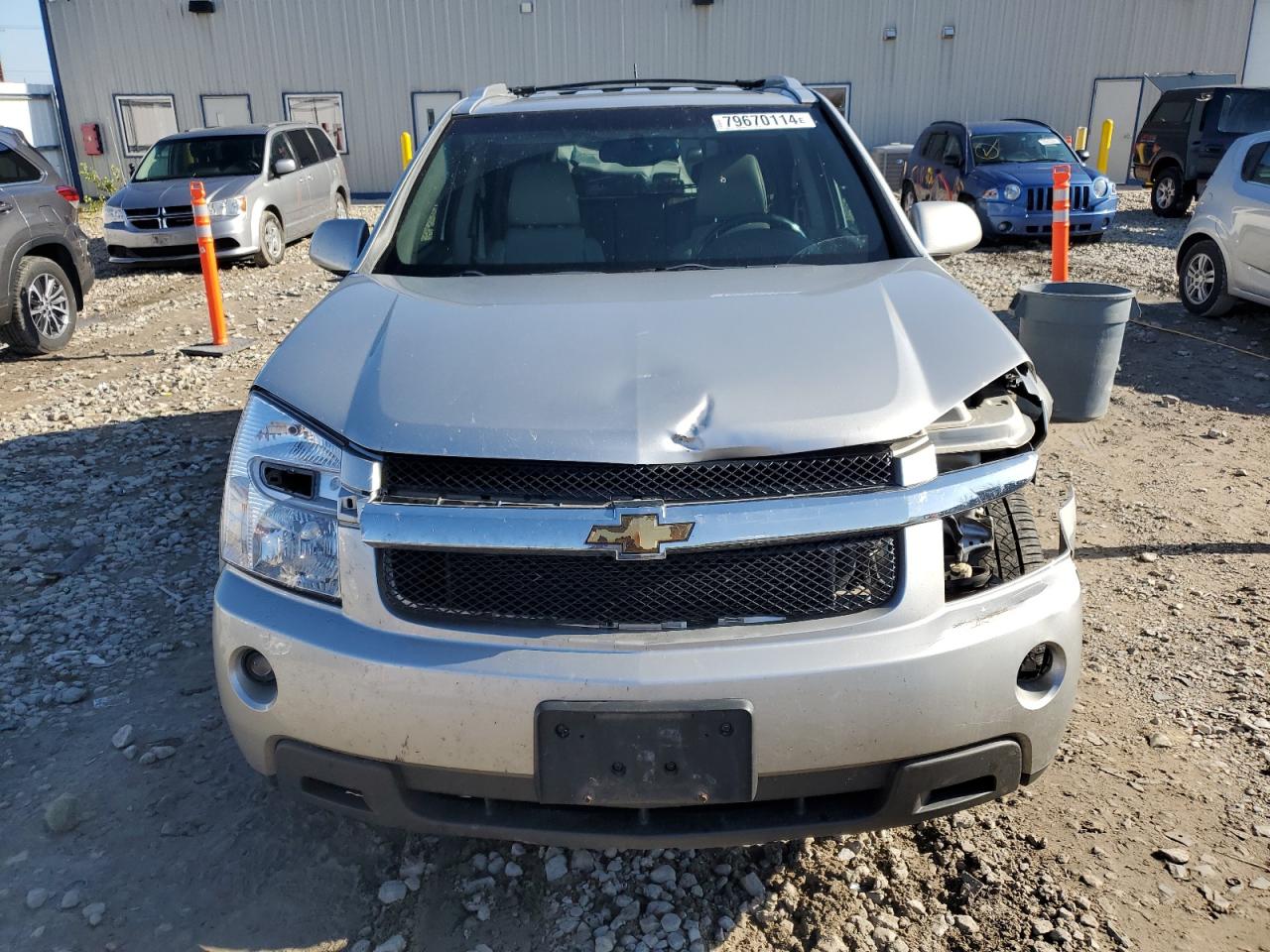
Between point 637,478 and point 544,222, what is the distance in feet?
5.24

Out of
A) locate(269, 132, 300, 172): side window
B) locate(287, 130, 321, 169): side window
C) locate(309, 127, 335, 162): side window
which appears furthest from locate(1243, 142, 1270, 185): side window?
locate(309, 127, 335, 162): side window

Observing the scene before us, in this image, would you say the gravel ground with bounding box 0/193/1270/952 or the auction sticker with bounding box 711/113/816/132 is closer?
the gravel ground with bounding box 0/193/1270/952

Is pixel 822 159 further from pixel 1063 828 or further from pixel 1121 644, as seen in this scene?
pixel 1063 828

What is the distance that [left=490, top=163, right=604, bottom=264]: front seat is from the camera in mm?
3197

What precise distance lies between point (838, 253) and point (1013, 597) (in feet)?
4.70

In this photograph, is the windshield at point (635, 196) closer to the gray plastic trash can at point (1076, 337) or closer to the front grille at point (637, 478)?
the front grille at point (637, 478)

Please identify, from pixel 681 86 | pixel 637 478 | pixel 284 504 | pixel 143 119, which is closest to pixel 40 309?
pixel 681 86

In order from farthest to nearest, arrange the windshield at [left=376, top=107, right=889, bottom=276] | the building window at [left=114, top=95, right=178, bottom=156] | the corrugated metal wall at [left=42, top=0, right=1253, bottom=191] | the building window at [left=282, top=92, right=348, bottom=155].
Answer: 1. the building window at [left=114, top=95, right=178, bottom=156]
2. the building window at [left=282, top=92, right=348, bottom=155]
3. the corrugated metal wall at [left=42, top=0, right=1253, bottom=191]
4. the windshield at [left=376, top=107, right=889, bottom=276]

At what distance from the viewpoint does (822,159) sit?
3434mm

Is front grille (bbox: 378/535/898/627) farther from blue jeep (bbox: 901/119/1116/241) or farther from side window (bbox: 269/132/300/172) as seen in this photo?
side window (bbox: 269/132/300/172)

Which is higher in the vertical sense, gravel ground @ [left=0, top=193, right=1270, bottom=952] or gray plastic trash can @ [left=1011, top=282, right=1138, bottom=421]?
gray plastic trash can @ [left=1011, top=282, right=1138, bottom=421]

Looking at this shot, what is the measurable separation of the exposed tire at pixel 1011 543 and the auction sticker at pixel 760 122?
167 cm

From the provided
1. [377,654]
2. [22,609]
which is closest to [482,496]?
[377,654]

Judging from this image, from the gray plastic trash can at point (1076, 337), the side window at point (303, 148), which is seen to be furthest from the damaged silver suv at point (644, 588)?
the side window at point (303, 148)
